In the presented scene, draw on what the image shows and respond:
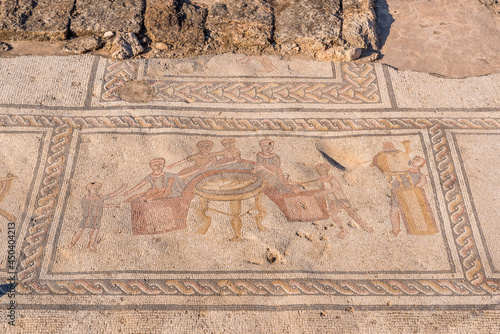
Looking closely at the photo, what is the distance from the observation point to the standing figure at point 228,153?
290 cm

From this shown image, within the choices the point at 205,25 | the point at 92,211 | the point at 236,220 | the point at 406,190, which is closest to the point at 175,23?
the point at 205,25

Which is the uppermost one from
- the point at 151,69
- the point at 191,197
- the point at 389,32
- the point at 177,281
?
the point at 389,32

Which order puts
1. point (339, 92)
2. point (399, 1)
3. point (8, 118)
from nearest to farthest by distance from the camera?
point (8, 118)
point (339, 92)
point (399, 1)

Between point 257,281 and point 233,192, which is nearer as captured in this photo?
point 257,281

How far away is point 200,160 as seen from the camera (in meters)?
2.90

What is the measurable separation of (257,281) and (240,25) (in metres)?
2.27

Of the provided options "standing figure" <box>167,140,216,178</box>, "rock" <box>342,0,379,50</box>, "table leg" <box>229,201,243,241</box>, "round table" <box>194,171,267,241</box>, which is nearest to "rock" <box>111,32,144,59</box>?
"standing figure" <box>167,140,216,178</box>

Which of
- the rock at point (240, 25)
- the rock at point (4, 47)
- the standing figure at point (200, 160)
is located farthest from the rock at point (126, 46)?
the standing figure at point (200, 160)

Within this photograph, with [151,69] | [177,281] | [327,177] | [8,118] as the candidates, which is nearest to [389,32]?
[327,177]

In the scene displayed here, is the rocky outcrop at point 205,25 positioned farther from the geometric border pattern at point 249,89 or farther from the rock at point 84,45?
the geometric border pattern at point 249,89

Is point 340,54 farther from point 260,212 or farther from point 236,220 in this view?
point 236,220

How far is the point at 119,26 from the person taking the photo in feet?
11.8

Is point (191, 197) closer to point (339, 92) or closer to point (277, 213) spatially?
point (277, 213)

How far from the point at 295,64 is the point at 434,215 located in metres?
1.64
